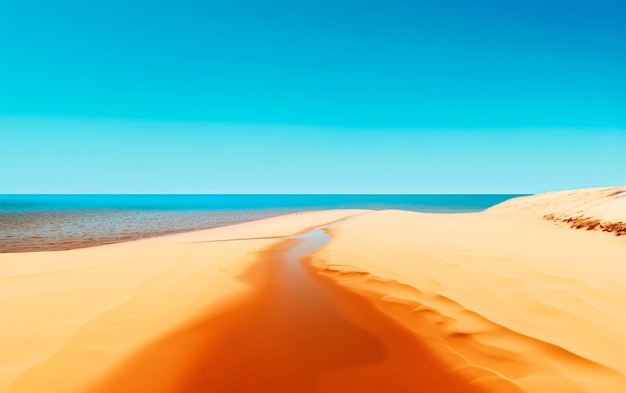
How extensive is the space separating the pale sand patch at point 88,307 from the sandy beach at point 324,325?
27 millimetres

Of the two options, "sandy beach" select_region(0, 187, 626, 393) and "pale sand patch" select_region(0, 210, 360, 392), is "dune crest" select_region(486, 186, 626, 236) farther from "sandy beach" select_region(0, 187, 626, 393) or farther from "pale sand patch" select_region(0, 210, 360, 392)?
"pale sand patch" select_region(0, 210, 360, 392)

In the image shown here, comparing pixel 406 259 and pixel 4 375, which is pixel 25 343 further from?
pixel 406 259

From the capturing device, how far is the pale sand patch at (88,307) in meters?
3.33

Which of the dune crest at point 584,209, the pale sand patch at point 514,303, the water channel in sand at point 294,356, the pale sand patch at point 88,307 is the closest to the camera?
the water channel in sand at point 294,356

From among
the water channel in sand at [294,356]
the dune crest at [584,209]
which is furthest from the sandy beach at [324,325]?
the dune crest at [584,209]

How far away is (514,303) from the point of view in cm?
497

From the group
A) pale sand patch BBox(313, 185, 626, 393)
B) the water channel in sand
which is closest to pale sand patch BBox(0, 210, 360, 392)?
the water channel in sand

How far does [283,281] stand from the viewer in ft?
24.2

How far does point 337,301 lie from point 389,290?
1131 millimetres

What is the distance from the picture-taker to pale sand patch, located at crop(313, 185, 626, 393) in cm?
323

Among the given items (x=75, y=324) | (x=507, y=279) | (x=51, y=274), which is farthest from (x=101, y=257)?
(x=507, y=279)

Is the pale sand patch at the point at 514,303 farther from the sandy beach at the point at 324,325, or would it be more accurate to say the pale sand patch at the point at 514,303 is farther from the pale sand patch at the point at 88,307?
the pale sand patch at the point at 88,307

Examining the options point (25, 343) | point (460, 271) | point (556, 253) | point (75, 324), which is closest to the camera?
point (25, 343)

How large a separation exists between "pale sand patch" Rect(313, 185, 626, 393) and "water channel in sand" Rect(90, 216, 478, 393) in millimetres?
457
